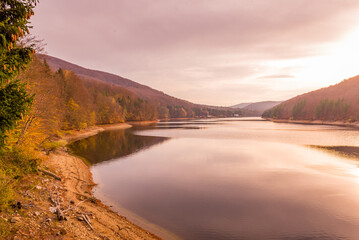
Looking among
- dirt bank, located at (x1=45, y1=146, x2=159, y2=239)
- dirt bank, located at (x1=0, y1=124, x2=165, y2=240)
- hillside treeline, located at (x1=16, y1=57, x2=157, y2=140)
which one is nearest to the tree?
hillside treeline, located at (x1=16, y1=57, x2=157, y2=140)

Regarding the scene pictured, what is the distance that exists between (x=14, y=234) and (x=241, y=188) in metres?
18.5

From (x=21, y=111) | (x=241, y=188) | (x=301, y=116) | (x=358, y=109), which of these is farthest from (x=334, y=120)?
(x=21, y=111)

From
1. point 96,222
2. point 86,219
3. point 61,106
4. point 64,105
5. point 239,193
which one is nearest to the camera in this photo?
point 86,219

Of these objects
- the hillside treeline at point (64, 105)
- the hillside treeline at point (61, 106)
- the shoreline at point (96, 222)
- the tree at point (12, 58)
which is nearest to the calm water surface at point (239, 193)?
the shoreline at point (96, 222)

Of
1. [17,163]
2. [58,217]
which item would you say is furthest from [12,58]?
[17,163]

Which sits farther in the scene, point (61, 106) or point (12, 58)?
point (61, 106)

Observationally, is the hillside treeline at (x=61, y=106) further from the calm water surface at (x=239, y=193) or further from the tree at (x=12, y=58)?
the calm water surface at (x=239, y=193)

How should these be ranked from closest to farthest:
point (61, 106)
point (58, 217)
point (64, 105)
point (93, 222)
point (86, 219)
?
point (58, 217) < point (86, 219) < point (93, 222) < point (61, 106) < point (64, 105)

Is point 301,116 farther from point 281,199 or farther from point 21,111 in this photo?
point 21,111

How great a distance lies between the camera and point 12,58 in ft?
26.3

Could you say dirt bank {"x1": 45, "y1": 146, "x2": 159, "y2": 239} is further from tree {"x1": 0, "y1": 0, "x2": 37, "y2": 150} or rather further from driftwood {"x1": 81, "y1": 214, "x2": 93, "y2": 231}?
tree {"x1": 0, "y1": 0, "x2": 37, "y2": 150}

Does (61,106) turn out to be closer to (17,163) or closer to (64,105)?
(64,105)

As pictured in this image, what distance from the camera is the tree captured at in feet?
25.0

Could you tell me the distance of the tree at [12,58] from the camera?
7.62 metres
